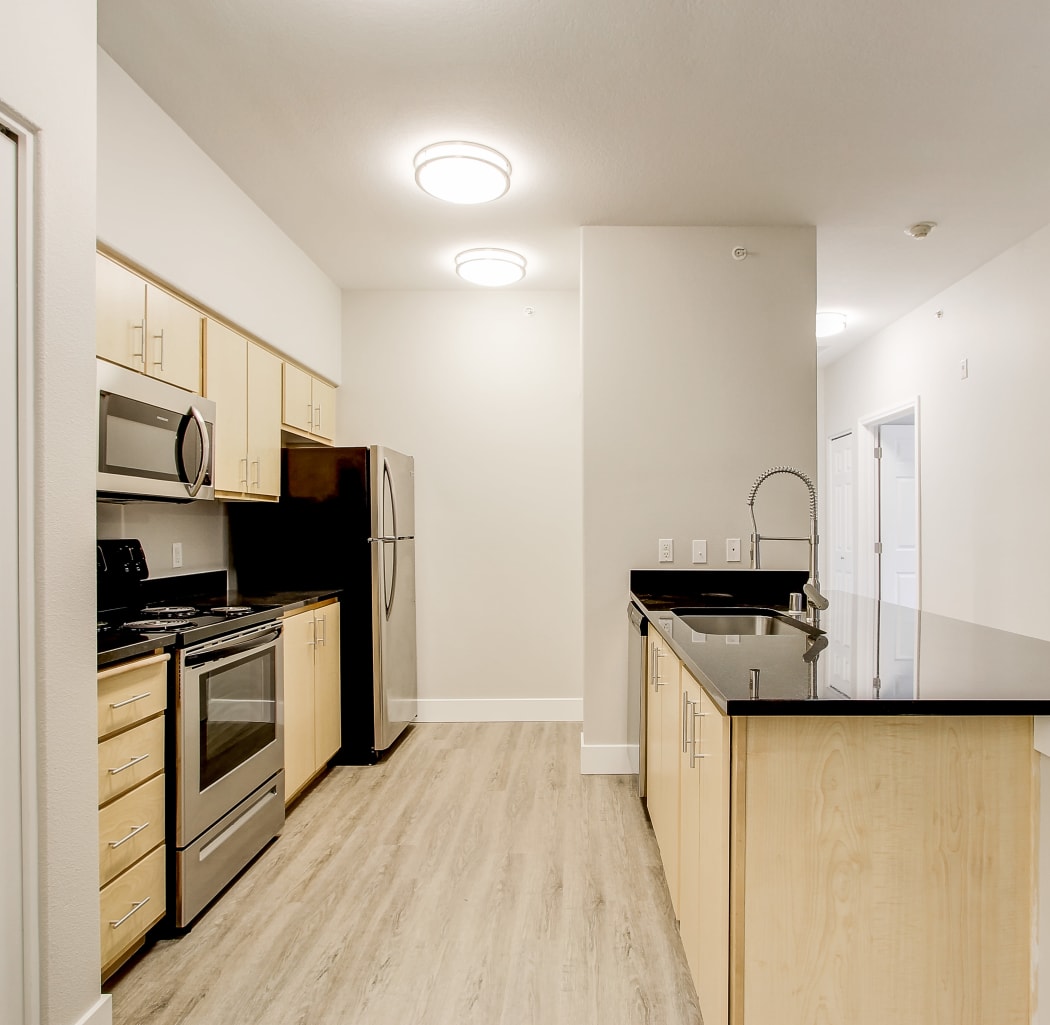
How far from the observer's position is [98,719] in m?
1.80

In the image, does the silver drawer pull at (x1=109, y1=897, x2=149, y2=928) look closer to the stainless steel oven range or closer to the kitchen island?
the stainless steel oven range

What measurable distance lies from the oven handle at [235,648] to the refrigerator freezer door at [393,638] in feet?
2.83

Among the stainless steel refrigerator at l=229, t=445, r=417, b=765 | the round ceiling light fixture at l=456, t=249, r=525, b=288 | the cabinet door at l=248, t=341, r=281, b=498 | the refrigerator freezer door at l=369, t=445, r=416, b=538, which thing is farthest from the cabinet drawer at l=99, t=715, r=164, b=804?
the round ceiling light fixture at l=456, t=249, r=525, b=288

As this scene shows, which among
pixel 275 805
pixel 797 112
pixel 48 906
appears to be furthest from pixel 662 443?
pixel 48 906

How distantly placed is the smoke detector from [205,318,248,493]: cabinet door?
3.10 meters

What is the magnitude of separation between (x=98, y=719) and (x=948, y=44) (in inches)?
116

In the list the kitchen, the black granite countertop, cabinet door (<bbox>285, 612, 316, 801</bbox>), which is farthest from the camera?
cabinet door (<bbox>285, 612, 316, 801</bbox>)

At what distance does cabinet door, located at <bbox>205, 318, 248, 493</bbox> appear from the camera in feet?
9.52

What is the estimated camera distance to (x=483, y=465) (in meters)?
4.58

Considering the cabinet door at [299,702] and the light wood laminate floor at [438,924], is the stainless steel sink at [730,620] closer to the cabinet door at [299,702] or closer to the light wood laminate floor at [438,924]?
the light wood laminate floor at [438,924]

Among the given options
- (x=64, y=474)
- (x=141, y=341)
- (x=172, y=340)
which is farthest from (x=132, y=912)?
(x=172, y=340)

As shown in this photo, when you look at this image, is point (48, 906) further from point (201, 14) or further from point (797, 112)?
point (797, 112)

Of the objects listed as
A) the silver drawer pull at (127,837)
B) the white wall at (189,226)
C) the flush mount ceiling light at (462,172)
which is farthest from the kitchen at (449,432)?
the flush mount ceiling light at (462,172)

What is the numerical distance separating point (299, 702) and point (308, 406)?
1.66 metres
